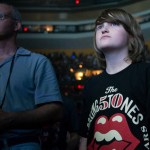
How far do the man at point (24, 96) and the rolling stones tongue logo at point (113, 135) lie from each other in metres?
0.25

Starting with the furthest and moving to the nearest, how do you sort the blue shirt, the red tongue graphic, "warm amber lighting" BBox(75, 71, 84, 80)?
"warm amber lighting" BBox(75, 71, 84, 80)
the blue shirt
the red tongue graphic

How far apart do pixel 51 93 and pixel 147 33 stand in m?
18.7

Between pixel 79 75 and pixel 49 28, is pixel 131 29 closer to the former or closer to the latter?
pixel 79 75

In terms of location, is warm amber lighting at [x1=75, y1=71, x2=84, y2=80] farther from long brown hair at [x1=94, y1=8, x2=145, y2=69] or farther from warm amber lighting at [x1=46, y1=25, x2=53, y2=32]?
long brown hair at [x1=94, y1=8, x2=145, y2=69]

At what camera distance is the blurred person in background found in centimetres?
183

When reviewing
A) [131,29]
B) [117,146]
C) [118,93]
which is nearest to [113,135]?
[117,146]

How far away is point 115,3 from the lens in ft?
71.9

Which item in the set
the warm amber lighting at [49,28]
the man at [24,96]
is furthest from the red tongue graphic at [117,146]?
the warm amber lighting at [49,28]

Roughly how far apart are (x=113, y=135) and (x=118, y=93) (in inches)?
9.5

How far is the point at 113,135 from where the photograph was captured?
185 cm

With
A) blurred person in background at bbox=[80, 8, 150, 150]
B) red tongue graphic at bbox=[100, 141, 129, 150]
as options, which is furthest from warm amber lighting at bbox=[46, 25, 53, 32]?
red tongue graphic at bbox=[100, 141, 129, 150]

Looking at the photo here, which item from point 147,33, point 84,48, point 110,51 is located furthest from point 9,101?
point 84,48

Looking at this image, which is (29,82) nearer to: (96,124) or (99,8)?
(96,124)

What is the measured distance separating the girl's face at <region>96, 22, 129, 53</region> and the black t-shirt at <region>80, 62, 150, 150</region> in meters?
→ 0.16
